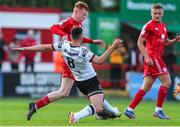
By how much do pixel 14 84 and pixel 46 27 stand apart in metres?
7.93

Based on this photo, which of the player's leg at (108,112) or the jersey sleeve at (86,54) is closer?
the jersey sleeve at (86,54)

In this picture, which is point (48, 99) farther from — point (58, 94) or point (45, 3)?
point (45, 3)

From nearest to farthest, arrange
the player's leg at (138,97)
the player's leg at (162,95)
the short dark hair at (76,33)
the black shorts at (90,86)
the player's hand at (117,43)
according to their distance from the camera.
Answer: the player's hand at (117,43), the short dark hair at (76,33), the black shorts at (90,86), the player's leg at (138,97), the player's leg at (162,95)

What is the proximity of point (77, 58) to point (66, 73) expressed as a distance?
988mm

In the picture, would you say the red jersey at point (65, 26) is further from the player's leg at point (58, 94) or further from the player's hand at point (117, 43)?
the player's hand at point (117, 43)

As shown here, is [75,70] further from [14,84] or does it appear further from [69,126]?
[14,84]

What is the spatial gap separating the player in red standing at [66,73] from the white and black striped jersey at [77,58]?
1.80ft

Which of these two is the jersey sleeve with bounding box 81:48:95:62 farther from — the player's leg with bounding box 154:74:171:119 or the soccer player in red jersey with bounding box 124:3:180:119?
the player's leg with bounding box 154:74:171:119

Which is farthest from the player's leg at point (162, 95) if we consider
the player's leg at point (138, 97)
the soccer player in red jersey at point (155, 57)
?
the player's leg at point (138, 97)

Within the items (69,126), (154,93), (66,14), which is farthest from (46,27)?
(69,126)

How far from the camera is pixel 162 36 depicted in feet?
55.9

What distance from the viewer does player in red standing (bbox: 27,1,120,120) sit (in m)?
16.1

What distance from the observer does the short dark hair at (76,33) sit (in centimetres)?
1508

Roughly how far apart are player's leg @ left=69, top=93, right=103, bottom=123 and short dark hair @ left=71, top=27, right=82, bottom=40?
123 centimetres
